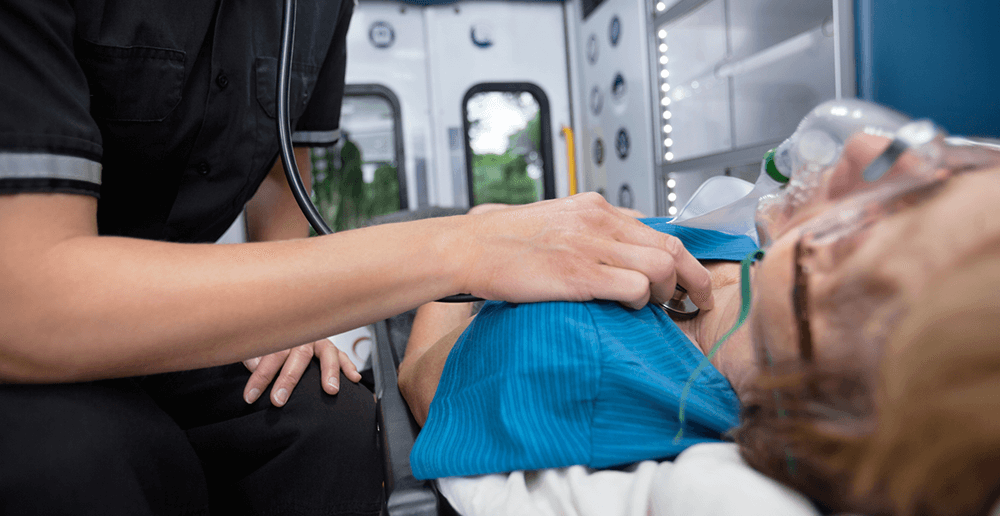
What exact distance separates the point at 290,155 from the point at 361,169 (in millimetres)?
3124

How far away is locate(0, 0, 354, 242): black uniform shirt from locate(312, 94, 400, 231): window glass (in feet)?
8.88

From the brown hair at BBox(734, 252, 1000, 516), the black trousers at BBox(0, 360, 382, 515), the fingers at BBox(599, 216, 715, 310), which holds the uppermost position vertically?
the fingers at BBox(599, 216, 715, 310)

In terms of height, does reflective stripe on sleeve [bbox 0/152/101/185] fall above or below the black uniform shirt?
below

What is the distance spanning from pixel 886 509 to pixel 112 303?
57 centimetres

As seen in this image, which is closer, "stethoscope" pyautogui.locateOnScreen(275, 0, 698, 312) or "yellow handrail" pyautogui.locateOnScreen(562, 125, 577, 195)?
"stethoscope" pyautogui.locateOnScreen(275, 0, 698, 312)

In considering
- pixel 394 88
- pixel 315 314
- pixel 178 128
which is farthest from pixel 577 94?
pixel 315 314

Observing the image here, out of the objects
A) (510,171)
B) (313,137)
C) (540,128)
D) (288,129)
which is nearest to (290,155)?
(288,129)

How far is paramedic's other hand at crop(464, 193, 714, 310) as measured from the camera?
22.4 inches

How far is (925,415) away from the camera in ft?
1.06

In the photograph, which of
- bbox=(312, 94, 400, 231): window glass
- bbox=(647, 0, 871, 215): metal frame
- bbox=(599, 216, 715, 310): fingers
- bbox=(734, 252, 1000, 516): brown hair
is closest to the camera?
bbox=(734, 252, 1000, 516): brown hair

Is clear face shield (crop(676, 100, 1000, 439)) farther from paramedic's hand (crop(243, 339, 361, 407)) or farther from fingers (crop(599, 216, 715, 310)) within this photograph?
paramedic's hand (crop(243, 339, 361, 407))

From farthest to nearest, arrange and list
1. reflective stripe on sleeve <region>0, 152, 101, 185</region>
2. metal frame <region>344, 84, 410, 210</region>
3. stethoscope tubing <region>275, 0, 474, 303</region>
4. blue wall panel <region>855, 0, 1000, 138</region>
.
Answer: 1. metal frame <region>344, 84, 410, 210</region>
2. blue wall panel <region>855, 0, 1000, 138</region>
3. stethoscope tubing <region>275, 0, 474, 303</region>
4. reflective stripe on sleeve <region>0, 152, 101, 185</region>

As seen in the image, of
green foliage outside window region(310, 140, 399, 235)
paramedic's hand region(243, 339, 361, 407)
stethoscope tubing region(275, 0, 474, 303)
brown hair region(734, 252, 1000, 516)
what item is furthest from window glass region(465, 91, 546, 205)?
brown hair region(734, 252, 1000, 516)

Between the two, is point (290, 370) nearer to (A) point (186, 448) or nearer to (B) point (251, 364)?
(B) point (251, 364)
